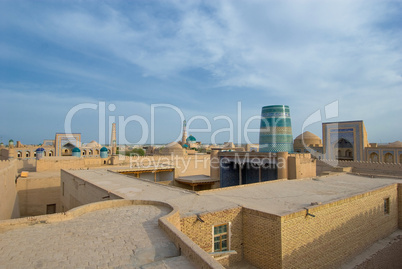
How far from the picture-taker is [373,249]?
7633 mm

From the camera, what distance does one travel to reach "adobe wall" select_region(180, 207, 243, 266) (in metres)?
5.22

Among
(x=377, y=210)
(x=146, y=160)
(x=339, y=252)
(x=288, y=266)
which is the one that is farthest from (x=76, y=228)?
(x=146, y=160)

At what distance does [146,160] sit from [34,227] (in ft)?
52.6

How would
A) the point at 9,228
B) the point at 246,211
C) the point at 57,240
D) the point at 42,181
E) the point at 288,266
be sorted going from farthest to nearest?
the point at 42,181
the point at 246,211
the point at 288,266
the point at 9,228
the point at 57,240

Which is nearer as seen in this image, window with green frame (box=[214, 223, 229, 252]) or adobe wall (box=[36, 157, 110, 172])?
window with green frame (box=[214, 223, 229, 252])

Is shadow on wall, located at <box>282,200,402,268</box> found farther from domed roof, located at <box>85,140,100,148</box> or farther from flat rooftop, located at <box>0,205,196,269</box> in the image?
domed roof, located at <box>85,140,100,148</box>

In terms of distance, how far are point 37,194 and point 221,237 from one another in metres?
11.5

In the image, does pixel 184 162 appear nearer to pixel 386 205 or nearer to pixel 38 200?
pixel 38 200

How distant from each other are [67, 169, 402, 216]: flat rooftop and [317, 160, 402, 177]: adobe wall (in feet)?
26.4

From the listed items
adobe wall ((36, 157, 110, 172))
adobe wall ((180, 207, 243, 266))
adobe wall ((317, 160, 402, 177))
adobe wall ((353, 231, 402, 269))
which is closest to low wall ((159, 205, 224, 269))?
adobe wall ((180, 207, 243, 266))

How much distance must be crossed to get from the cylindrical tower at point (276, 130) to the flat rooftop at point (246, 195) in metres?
4.76

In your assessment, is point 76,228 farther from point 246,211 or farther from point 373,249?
point 373,249

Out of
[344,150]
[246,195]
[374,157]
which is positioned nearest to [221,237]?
[246,195]

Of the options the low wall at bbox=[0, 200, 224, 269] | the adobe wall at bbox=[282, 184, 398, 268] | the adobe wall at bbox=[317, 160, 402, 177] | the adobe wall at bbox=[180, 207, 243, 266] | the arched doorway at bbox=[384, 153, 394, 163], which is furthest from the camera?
the arched doorway at bbox=[384, 153, 394, 163]
